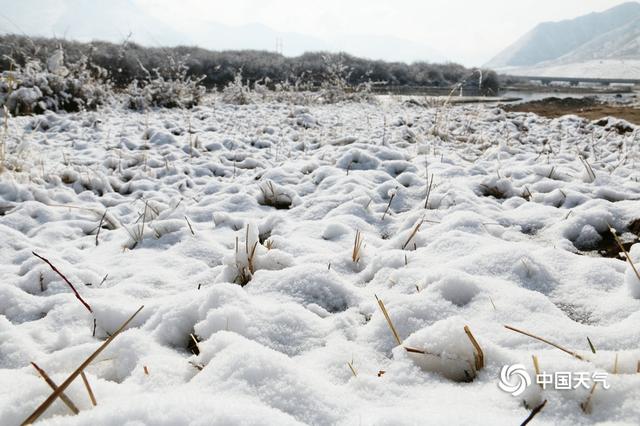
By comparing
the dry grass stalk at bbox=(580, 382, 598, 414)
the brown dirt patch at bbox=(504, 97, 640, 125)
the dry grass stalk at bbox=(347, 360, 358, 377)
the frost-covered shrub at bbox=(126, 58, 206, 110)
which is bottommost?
the dry grass stalk at bbox=(347, 360, 358, 377)

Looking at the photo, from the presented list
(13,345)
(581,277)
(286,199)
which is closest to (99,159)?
(286,199)

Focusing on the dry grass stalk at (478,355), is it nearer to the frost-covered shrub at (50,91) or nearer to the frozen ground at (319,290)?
the frozen ground at (319,290)

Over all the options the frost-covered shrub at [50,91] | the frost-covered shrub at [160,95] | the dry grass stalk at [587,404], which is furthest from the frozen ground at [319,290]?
the frost-covered shrub at [160,95]

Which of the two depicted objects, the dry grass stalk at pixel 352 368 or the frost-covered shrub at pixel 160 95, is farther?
the frost-covered shrub at pixel 160 95

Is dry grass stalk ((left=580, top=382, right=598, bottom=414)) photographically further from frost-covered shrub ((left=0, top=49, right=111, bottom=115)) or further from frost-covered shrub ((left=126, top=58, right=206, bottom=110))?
frost-covered shrub ((left=126, top=58, right=206, bottom=110))

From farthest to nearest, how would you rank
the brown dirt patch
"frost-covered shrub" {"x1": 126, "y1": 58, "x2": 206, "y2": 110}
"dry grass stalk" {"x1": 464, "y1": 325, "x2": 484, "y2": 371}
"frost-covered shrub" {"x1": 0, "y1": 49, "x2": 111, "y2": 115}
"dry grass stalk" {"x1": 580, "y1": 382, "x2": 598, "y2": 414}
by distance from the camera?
the brown dirt patch, "frost-covered shrub" {"x1": 126, "y1": 58, "x2": 206, "y2": 110}, "frost-covered shrub" {"x1": 0, "y1": 49, "x2": 111, "y2": 115}, "dry grass stalk" {"x1": 464, "y1": 325, "x2": 484, "y2": 371}, "dry grass stalk" {"x1": 580, "y1": 382, "x2": 598, "y2": 414}

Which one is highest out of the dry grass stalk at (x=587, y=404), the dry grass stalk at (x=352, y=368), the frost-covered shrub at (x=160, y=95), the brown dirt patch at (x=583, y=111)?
the frost-covered shrub at (x=160, y=95)

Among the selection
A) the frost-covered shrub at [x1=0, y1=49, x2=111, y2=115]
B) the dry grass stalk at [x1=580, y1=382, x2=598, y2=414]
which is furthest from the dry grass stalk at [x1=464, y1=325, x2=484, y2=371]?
the frost-covered shrub at [x1=0, y1=49, x2=111, y2=115]

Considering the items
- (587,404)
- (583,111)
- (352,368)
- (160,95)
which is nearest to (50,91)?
(160,95)

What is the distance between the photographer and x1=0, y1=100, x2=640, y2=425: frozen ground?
3.75 feet

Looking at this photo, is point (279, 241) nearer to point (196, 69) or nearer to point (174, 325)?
point (174, 325)

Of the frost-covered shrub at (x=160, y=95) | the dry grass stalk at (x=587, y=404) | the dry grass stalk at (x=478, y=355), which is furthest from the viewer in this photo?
the frost-covered shrub at (x=160, y=95)

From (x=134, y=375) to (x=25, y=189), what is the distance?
2.99 metres

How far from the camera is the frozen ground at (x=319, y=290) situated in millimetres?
1142
